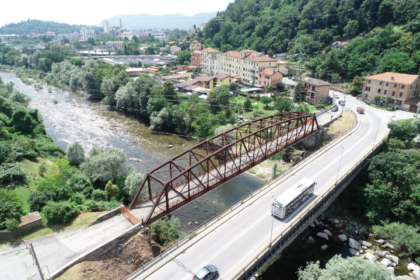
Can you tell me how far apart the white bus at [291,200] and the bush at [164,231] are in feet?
30.0

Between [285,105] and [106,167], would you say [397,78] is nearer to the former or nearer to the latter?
[285,105]

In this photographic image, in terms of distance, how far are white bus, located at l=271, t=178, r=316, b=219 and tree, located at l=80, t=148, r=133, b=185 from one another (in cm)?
1840

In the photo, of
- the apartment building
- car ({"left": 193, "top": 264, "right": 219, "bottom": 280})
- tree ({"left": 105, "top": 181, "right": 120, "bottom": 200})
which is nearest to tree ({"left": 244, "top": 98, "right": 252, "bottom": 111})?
tree ({"left": 105, "top": 181, "right": 120, "bottom": 200})

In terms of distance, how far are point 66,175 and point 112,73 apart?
53984 mm

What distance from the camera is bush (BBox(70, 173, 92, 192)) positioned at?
28.6 m

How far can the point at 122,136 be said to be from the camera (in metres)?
51.3

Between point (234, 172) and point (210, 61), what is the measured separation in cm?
6858

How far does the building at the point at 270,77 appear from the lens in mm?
64125

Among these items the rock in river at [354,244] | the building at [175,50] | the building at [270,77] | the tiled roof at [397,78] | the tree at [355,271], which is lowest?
the rock in river at [354,244]

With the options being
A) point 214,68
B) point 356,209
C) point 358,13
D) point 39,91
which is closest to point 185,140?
point 356,209

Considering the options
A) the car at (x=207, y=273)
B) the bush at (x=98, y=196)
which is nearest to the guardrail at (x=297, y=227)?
the car at (x=207, y=273)

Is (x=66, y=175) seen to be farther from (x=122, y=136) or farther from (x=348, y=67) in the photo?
(x=348, y=67)

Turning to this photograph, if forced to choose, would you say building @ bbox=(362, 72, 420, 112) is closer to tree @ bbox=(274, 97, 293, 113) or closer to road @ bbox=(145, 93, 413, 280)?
tree @ bbox=(274, 97, 293, 113)

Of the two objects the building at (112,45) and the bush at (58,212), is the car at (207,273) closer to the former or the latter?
the bush at (58,212)
